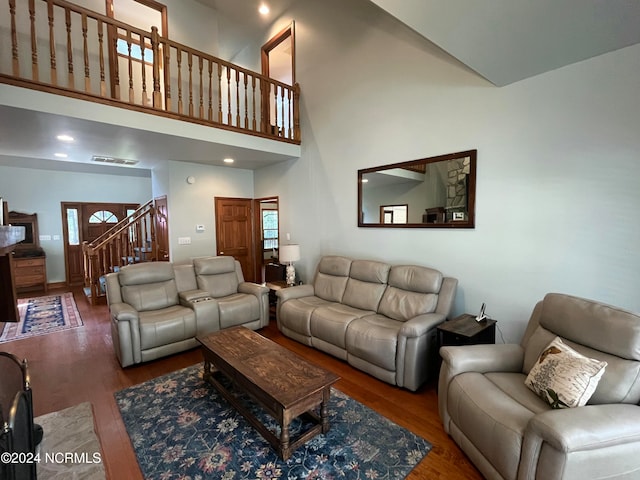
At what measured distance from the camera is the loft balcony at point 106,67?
2.84 meters

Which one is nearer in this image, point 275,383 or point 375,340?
point 275,383

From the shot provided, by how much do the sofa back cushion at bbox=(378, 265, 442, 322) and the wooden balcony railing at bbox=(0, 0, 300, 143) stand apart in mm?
2895

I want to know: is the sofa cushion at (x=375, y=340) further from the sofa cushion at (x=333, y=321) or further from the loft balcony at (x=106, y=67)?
the loft balcony at (x=106, y=67)

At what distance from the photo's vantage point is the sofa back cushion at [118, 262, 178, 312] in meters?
3.56

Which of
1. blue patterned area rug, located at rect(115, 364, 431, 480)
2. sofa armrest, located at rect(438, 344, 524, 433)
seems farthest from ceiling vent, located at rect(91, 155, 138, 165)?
sofa armrest, located at rect(438, 344, 524, 433)

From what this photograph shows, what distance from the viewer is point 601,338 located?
179 cm

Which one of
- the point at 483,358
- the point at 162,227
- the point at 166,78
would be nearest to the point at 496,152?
the point at 483,358

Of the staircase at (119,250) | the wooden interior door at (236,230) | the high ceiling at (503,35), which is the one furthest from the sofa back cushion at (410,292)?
the staircase at (119,250)

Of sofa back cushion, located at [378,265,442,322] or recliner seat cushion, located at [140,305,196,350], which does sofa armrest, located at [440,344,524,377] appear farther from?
recliner seat cushion, located at [140,305,196,350]

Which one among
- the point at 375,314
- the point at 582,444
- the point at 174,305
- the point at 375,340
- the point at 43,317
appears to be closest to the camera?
the point at 582,444

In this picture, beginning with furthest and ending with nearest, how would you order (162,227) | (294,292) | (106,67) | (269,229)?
(269,229) → (162,227) → (106,67) → (294,292)

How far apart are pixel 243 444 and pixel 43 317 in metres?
4.72

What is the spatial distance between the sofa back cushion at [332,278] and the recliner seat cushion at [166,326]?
1.65 m

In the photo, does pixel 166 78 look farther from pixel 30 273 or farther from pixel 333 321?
pixel 30 273
